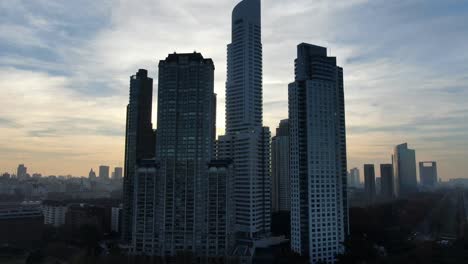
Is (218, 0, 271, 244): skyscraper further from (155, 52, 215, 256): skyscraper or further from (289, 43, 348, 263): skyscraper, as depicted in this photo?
(289, 43, 348, 263): skyscraper

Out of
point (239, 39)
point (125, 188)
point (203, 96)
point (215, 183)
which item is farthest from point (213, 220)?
point (239, 39)

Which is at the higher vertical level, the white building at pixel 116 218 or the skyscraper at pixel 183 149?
the skyscraper at pixel 183 149

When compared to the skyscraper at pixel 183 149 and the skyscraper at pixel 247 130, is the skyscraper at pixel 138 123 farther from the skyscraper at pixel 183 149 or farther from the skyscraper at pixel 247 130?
the skyscraper at pixel 247 130

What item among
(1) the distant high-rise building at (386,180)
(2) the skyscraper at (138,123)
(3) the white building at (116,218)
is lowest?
(3) the white building at (116,218)

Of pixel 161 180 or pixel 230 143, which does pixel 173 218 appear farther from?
pixel 230 143

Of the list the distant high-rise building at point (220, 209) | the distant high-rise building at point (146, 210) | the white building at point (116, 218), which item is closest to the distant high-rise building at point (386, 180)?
the white building at point (116, 218)

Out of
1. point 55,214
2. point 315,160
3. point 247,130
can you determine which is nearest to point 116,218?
point 55,214
